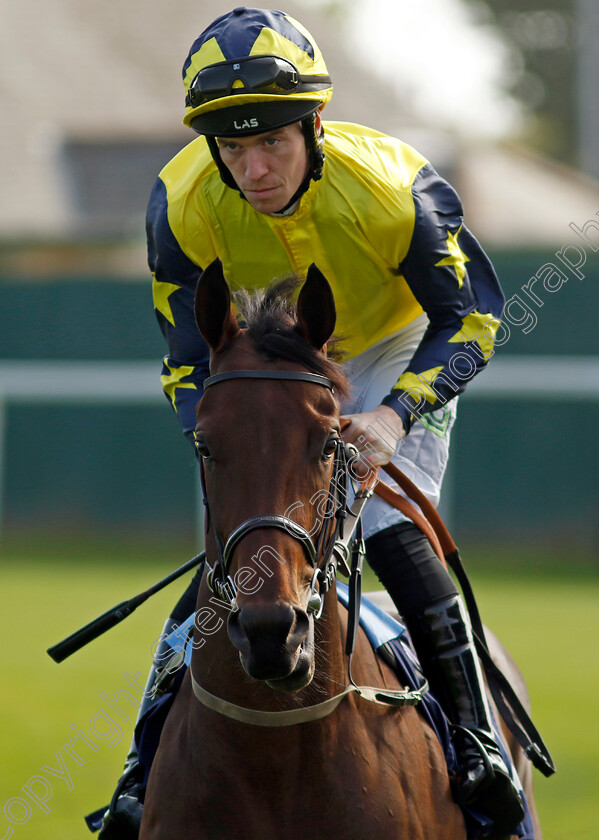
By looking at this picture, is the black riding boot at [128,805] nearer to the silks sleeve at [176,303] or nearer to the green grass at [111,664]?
the silks sleeve at [176,303]

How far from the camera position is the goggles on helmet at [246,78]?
9.61ft

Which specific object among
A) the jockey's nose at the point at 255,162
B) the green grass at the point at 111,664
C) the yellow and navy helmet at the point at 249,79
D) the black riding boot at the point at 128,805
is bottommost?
the green grass at the point at 111,664

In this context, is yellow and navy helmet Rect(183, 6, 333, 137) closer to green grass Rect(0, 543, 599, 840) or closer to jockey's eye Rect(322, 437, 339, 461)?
jockey's eye Rect(322, 437, 339, 461)

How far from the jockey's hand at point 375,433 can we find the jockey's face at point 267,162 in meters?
0.68

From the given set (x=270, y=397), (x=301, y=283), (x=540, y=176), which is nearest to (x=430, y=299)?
(x=301, y=283)

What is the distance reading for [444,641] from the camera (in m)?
3.17

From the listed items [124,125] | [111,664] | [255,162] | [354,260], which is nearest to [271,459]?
[255,162]

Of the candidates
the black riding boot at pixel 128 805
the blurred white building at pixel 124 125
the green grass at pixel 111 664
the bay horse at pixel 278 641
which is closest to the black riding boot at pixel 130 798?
the black riding boot at pixel 128 805

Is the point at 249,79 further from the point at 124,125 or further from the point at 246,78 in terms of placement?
the point at 124,125

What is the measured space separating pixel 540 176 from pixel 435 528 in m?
27.9

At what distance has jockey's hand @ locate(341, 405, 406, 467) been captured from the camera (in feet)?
9.41

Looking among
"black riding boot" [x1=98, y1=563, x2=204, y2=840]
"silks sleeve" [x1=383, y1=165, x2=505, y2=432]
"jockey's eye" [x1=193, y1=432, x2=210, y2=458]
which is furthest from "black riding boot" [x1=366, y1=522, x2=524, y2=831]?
"jockey's eye" [x1=193, y1=432, x2=210, y2=458]

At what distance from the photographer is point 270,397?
98.9 inches

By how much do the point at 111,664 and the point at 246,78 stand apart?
643 centimetres
